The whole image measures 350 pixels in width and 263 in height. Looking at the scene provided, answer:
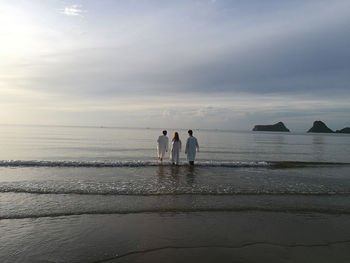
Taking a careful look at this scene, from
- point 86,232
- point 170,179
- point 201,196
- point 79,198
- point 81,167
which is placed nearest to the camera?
point 86,232

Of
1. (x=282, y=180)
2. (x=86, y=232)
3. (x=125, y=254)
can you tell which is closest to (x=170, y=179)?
(x=282, y=180)

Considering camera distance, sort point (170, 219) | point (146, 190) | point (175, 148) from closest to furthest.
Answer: point (170, 219), point (146, 190), point (175, 148)

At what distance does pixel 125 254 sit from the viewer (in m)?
4.85

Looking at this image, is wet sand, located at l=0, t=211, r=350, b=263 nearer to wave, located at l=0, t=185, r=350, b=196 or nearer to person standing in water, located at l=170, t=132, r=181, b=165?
→ wave, located at l=0, t=185, r=350, b=196

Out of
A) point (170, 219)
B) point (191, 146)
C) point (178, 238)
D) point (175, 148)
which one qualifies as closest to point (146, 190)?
point (170, 219)

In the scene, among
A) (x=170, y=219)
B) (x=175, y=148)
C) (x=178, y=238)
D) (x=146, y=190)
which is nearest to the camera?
(x=178, y=238)

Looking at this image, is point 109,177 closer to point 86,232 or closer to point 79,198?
point 79,198

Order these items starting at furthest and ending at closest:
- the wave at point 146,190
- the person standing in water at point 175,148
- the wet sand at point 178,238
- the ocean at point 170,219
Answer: the person standing in water at point 175,148
the wave at point 146,190
the ocean at point 170,219
the wet sand at point 178,238

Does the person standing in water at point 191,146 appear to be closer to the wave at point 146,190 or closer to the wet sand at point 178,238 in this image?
the wave at point 146,190

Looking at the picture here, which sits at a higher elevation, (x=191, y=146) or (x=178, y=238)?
(x=191, y=146)

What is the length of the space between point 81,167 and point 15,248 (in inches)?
415

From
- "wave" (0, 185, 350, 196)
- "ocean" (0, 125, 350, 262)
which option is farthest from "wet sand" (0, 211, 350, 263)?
"wave" (0, 185, 350, 196)

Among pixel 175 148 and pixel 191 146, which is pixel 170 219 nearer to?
pixel 175 148

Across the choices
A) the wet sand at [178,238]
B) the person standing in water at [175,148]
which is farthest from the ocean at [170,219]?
the person standing in water at [175,148]
